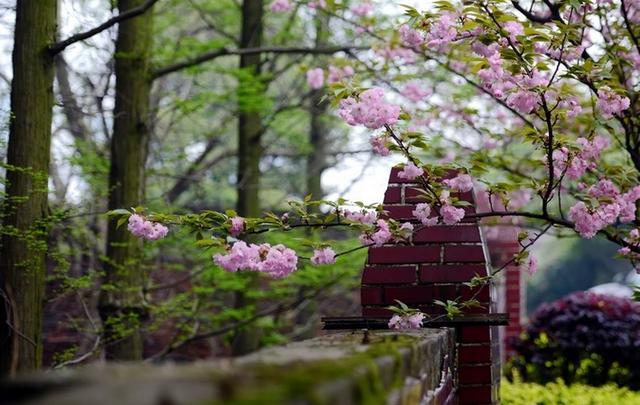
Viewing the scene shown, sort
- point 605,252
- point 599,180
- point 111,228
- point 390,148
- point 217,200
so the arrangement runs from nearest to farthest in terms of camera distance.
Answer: point 390,148
point 599,180
point 111,228
point 217,200
point 605,252

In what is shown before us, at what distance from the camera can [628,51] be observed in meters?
5.49

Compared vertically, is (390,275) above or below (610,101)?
below

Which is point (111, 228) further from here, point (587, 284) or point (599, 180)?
point (587, 284)

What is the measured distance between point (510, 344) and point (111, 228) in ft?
16.9

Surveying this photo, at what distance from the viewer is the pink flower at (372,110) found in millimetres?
4008

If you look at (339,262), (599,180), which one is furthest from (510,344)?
(599,180)

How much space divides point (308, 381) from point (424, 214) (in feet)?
9.31

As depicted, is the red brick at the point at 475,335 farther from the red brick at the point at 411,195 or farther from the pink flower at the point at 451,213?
the red brick at the point at 411,195

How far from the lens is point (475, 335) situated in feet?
14.1

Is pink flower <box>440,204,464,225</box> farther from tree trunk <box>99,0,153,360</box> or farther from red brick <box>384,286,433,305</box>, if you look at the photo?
tree trunk <box>99,0,153,360</box>

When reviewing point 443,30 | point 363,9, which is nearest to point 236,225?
point 443,30

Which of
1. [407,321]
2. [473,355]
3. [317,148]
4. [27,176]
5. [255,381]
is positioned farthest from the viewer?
[317,148]

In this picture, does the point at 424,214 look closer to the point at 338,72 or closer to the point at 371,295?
the point at 371,295

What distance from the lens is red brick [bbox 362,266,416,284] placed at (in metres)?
4.44
